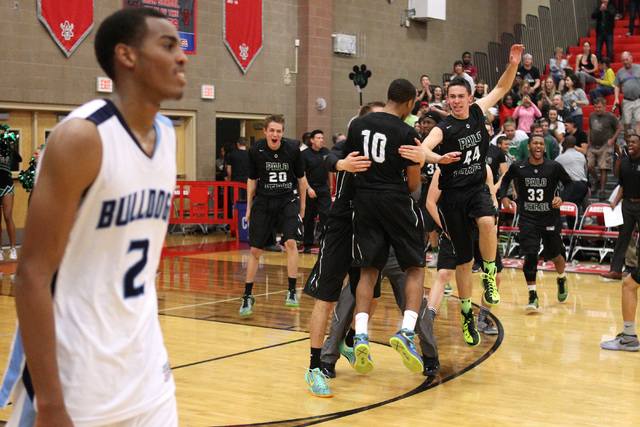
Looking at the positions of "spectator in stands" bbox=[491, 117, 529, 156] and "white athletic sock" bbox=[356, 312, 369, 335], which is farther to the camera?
"spectator in stands" bbox=[491, 117, 529, 156]

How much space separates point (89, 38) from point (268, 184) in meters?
8.24

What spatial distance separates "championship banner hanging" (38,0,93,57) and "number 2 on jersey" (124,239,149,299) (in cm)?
1365

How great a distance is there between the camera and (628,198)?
11.2m

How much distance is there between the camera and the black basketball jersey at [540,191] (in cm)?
936

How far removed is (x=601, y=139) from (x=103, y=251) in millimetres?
14511

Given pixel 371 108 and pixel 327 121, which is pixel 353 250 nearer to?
pixel 371 108

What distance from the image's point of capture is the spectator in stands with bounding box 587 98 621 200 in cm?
1495

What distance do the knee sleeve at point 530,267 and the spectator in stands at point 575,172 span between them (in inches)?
203

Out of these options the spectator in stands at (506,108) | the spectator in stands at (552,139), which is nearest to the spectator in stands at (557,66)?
the spectator in stands at (506,108)

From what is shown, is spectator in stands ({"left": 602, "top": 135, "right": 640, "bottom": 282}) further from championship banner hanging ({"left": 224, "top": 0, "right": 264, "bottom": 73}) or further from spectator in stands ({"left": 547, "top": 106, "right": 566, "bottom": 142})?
championship banner hanging ({"left": 224, "top": 0, "right": 264, "bottom": 73})

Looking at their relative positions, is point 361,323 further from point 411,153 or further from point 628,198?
point 628,198

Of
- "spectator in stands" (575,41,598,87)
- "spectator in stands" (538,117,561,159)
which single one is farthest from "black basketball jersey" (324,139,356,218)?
"spectator in stands" (575,41,598,87)

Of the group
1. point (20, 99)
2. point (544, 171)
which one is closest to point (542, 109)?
point (544, 171)

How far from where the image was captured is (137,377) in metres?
2.11
